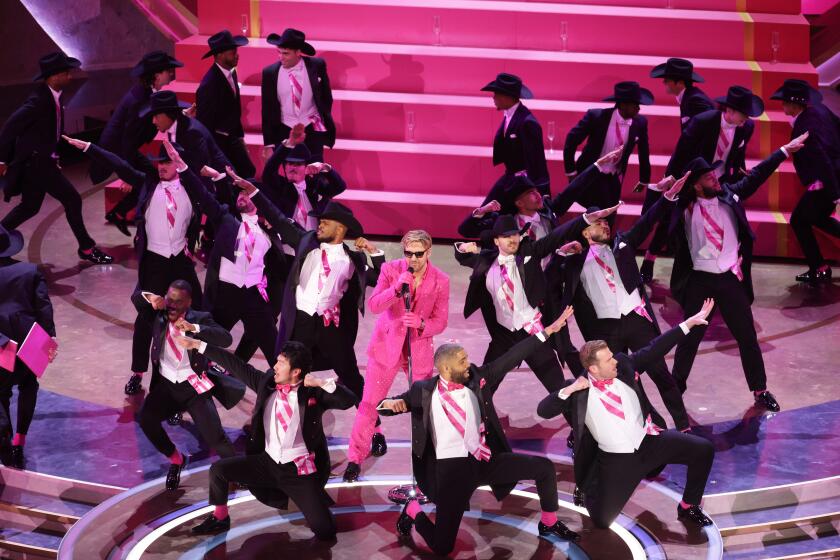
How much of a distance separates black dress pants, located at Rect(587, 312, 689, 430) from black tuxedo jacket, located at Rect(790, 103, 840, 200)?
312 cm

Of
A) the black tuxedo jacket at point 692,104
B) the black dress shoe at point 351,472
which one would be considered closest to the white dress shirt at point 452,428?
the black dress shoe at point 351,472

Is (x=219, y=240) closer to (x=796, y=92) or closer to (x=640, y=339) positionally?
(x=640, y=339)

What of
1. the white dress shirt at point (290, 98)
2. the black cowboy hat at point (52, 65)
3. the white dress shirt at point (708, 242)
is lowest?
the white dress shirt at point (708, 242)

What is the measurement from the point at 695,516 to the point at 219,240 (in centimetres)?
315

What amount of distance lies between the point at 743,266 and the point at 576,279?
1.38 metres

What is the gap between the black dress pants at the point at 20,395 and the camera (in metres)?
6.91

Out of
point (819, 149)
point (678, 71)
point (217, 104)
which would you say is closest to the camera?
point (678, 71)

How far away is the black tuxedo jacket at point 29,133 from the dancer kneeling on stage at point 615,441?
5360 millimetres

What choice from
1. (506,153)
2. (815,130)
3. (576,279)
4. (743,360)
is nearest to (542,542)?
(576,279)

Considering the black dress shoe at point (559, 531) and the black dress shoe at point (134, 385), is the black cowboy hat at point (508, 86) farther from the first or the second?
the black dress shoe at point (559, 531)

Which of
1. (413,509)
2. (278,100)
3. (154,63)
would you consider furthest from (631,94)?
(413,509)

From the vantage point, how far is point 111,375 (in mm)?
8328

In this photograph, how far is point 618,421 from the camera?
20.5 ft

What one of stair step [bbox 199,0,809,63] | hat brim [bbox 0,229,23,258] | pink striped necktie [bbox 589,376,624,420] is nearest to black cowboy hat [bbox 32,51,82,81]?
stair step [bbox 199,0,809,63]
